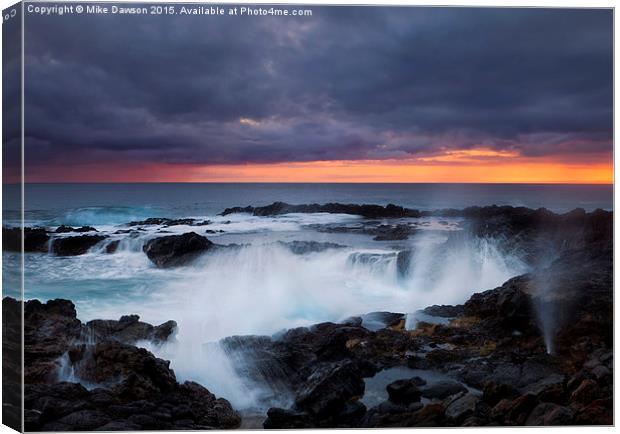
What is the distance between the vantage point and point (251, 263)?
27.4ft

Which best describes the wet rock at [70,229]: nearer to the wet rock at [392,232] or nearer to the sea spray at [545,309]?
the wet rock at [392,232]

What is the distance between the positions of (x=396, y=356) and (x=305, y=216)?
2098 millimetres

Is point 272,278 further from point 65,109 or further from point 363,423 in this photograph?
point 65,109

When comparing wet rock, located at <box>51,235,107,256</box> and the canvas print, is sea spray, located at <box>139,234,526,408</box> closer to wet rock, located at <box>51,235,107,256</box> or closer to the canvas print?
the canvas print

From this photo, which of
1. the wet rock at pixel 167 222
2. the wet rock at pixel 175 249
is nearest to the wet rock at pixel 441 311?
the wet rock at pixel 175 249

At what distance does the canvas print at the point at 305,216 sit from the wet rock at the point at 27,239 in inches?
1.0

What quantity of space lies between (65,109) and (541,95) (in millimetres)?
5795

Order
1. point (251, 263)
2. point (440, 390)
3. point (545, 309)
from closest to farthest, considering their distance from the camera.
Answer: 1. point (440, 390)
2. point (251, 263)
3. point (545, 309)

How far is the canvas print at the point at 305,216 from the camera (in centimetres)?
788

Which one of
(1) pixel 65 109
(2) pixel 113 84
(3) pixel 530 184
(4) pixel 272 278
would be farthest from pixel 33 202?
(3) pixel 530 184

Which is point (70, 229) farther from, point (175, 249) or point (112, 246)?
point (175, 249)

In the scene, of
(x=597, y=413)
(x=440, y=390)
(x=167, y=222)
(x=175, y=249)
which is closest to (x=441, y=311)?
(x=440, y=390)

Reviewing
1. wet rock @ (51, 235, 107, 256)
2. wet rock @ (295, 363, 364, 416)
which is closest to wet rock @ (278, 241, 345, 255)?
wet rock @ (295, 363, 364, 416)

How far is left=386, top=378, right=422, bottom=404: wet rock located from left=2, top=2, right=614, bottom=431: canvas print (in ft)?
0.10
